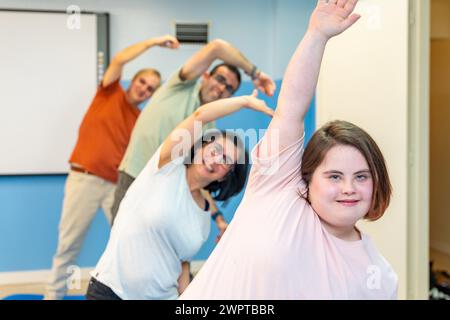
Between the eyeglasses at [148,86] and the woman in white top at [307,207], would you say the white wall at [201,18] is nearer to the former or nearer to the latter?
the eyeglasses at [148,86]

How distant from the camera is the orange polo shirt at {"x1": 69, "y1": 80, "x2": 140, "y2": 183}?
3.89 feet

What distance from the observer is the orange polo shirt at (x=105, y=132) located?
1185mm

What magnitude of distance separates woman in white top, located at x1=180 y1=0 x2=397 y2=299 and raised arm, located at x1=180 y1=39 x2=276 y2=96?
12.3 inches

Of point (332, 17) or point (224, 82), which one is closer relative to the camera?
point (332, 17)

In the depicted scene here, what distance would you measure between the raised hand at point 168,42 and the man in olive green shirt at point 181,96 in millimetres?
48

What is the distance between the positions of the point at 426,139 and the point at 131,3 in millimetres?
696

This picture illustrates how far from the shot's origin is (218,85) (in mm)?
1062

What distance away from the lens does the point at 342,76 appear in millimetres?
834

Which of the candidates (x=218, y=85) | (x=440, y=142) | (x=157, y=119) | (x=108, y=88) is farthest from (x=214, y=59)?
(x=440, y=142)

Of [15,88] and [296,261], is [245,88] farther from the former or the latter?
[15,88]

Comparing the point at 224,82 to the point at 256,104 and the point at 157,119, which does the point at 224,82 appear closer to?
the point at 157,119

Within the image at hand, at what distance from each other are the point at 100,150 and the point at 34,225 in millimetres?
237

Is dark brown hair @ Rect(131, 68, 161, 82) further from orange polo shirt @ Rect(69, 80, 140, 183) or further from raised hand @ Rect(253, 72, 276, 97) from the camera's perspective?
raised hand @ Rect(253, 72, 276, 97)
